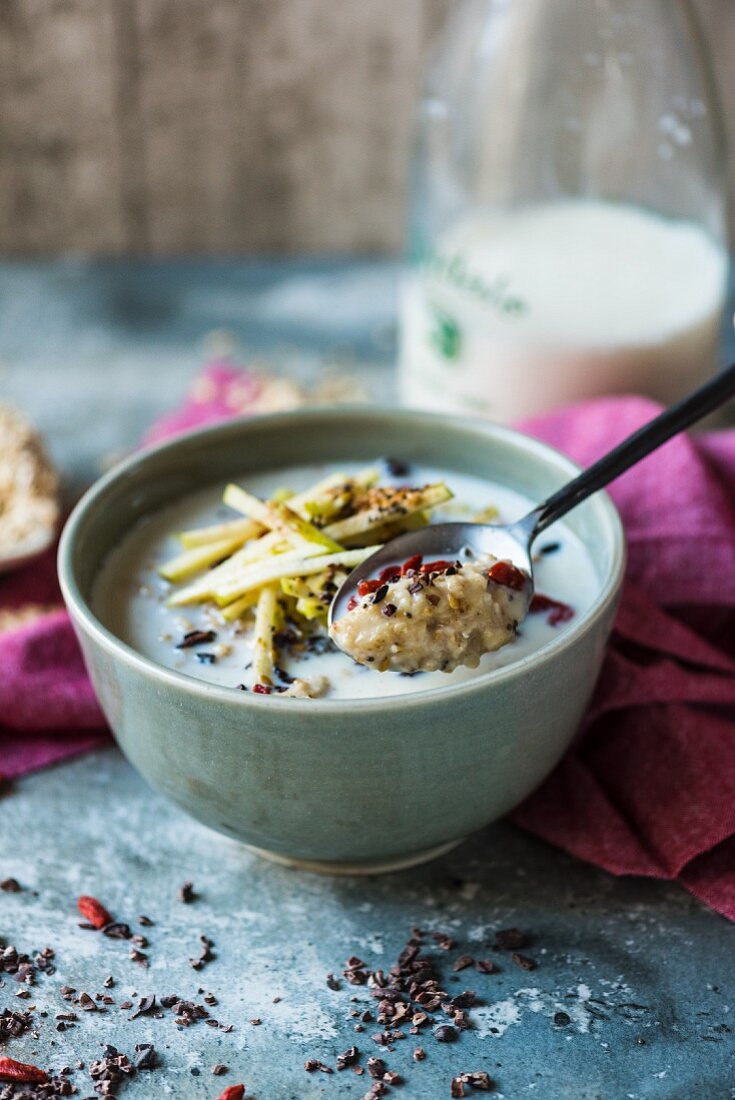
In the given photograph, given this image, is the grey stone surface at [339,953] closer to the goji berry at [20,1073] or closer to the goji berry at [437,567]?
the goji berry at [20,1073]

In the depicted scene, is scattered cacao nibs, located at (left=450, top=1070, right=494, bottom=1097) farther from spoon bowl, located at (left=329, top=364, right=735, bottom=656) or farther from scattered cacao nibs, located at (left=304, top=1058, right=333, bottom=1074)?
spoon bowl, located at (left=329, top=364, right=735, bottom=656)

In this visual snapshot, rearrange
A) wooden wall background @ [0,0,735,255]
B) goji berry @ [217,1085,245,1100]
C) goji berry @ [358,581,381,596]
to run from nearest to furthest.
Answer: goji berry @ [217,1085,245,1100], goji berry @ [358,581,381,596], wooden wall background @ [0,0,735,255]

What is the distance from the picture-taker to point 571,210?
1734 mm

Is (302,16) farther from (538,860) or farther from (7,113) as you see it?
(538,860)

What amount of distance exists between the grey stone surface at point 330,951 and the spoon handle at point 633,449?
0.28 meters

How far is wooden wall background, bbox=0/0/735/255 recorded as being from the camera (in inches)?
87.9

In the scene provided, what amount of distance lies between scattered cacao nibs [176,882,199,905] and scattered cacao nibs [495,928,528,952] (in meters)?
0.26

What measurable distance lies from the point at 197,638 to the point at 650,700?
426mm

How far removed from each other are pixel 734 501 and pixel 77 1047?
0.84m

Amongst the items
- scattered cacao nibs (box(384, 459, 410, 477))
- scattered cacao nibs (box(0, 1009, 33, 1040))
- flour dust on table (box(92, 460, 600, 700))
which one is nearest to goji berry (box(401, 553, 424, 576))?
flour dust on table (box(92, 460, 600, 700))

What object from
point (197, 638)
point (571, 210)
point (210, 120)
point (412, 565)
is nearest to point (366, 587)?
point (412, 565)

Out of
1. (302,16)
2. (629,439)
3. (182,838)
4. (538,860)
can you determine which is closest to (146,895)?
(182,838)

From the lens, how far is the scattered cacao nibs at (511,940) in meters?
1.08

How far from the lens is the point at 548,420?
152 centimetres
